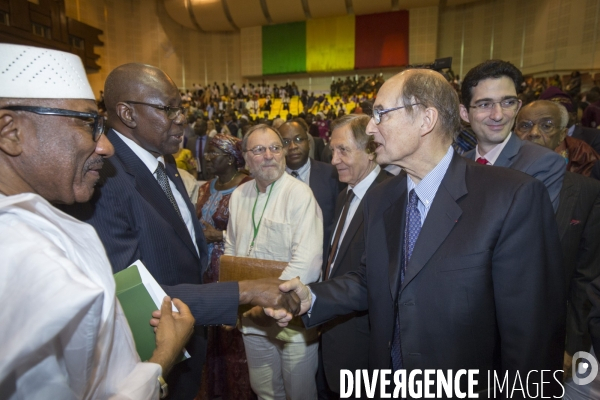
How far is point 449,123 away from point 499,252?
655 millimetres

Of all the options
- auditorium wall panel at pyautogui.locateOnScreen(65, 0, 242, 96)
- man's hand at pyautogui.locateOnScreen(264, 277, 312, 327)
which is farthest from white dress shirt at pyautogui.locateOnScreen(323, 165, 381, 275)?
auditorium wall panel at pyautogui.locateOnScreen(65, 0, 242, 96)

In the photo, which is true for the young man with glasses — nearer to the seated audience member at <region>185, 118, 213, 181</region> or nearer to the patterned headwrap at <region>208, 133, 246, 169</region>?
the patterned headwrap at <region>208, 133, 246, 169</region>

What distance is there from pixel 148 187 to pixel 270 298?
2.87 ft

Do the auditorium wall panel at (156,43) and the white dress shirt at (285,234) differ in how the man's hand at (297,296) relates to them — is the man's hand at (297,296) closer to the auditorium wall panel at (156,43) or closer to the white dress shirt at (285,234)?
the white dress shirt at (285,234)

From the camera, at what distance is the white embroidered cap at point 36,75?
1.14m

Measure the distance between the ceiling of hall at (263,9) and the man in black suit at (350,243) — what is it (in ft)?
62.9

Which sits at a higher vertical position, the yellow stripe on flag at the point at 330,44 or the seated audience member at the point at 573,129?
the yellow stripe on flag at the point at 330,44

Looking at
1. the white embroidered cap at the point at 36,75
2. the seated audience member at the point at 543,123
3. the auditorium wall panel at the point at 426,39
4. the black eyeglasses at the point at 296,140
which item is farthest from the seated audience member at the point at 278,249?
the auditorium wall panel at the point at 426,39

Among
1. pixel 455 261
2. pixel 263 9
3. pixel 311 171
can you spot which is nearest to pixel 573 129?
pixel 311 171

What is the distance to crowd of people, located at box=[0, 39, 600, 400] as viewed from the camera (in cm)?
86

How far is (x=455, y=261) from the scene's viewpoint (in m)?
1.54

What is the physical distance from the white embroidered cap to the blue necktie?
146 centimetres

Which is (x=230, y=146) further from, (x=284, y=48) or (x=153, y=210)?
(x=284, y=48)

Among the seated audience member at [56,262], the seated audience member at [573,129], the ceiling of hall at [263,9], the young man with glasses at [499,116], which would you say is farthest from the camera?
the ceiling of hall at [263,9]
